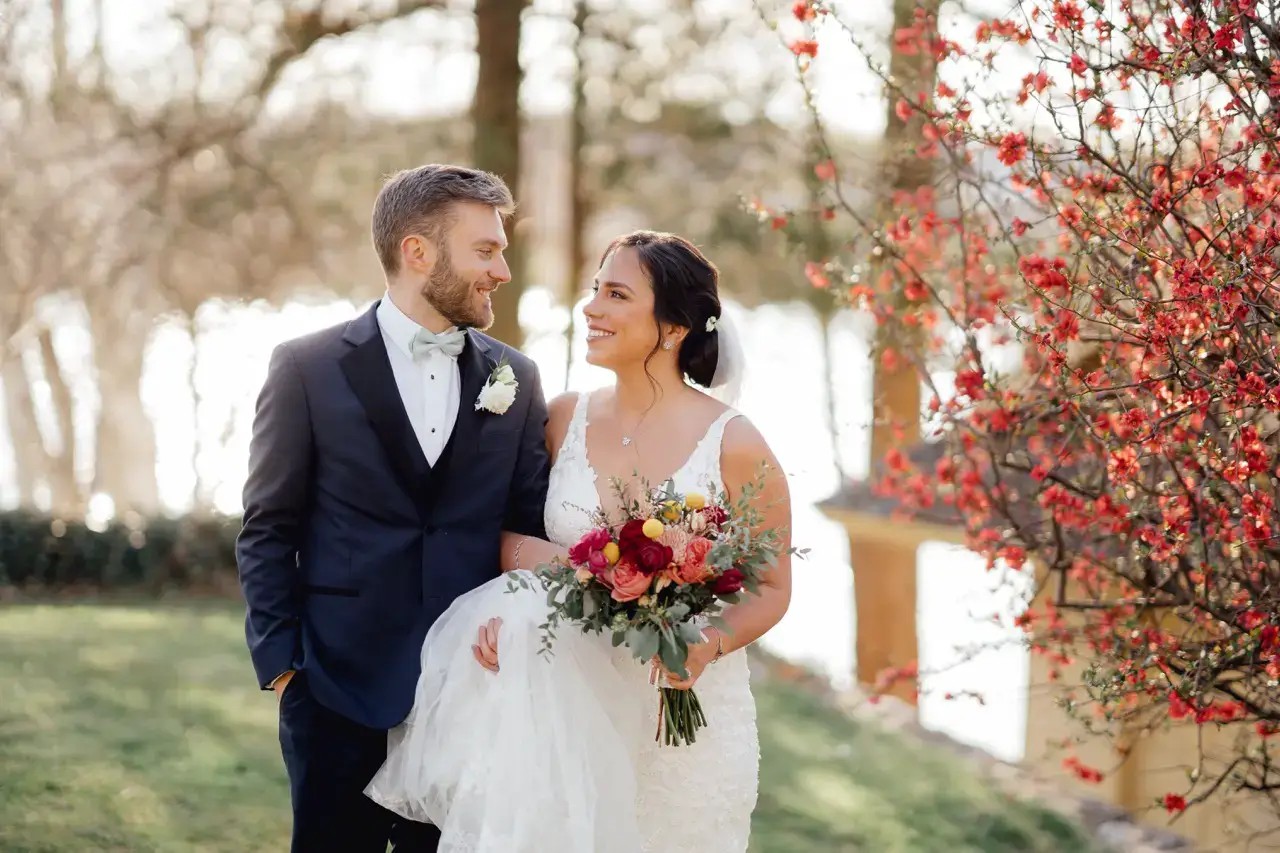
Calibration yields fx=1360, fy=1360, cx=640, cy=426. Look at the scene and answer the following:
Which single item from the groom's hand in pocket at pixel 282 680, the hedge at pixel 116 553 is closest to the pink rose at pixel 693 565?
the groom's hand in pocket at pixel 282 680

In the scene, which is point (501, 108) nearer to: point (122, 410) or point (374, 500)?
point (374, 500)

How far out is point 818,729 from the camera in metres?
9.86

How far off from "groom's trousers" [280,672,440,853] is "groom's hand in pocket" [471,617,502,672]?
0.37 meters

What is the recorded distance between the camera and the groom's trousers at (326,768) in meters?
3.59

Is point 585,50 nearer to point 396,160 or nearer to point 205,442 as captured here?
point 396,160

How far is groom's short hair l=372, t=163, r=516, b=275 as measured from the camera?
3723mm

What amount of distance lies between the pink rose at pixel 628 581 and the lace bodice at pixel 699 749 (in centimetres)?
57

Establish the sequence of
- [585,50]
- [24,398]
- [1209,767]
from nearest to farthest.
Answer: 1. [1209,767]
2. [585,50]
3. [24,398]

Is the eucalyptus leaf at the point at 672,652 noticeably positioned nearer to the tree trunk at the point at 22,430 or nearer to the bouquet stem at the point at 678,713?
the bouquet stem at the point at 678,713

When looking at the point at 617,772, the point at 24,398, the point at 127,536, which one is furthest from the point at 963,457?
the point at 24,398

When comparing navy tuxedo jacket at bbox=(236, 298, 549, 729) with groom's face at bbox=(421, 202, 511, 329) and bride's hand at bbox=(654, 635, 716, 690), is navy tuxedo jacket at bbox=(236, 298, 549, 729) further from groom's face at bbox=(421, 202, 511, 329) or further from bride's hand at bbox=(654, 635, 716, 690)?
bride's hand at bbox=(654, 635, 716, 690)

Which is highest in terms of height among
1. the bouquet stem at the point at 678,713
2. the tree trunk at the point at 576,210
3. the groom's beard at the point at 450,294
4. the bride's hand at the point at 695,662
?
the tree trunk at the point at 576,210

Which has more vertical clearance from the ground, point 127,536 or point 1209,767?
point 127,536

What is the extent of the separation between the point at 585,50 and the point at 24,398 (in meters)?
11.7
